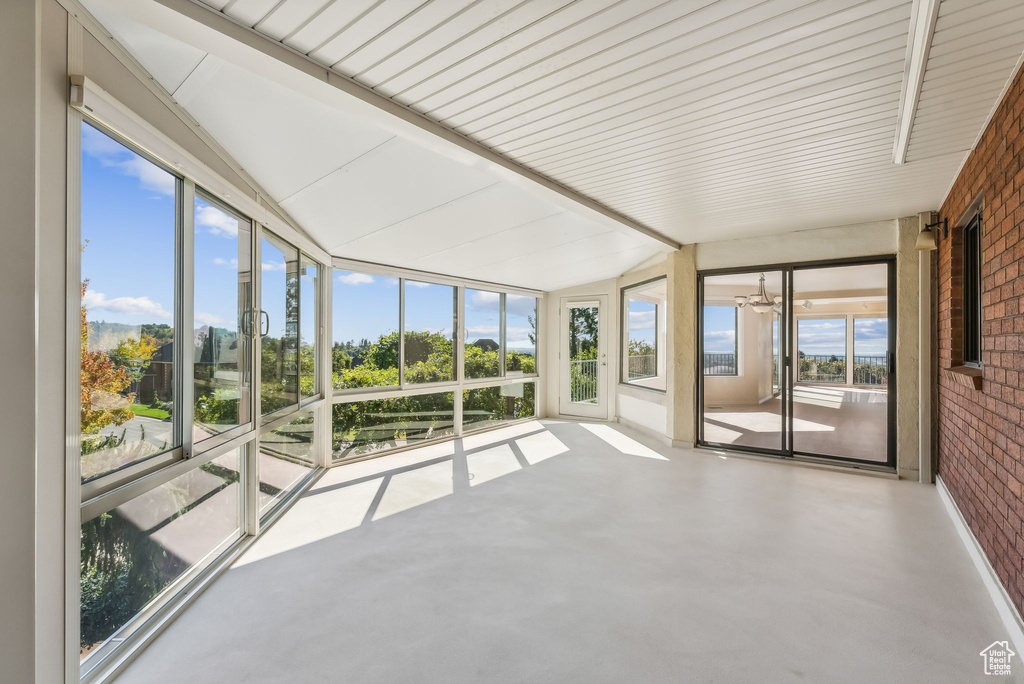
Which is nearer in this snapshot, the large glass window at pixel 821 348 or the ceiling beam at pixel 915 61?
the ceiling beam at pixel 915 61

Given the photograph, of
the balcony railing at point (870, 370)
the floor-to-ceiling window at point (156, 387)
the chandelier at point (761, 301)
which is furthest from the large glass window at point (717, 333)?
the floor-to-ceiling window at point (156, 387)

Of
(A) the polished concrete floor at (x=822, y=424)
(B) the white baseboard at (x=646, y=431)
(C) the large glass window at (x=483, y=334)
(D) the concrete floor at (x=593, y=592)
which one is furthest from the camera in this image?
(C) the large glass window at (x=483, y=334)

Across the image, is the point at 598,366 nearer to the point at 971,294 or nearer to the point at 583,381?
the point at 583,381

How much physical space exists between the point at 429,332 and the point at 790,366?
4256 millimetres

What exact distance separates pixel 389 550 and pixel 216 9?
2.78 metres

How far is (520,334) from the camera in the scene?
7344 millimetres

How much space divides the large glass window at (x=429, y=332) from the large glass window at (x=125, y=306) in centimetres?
343

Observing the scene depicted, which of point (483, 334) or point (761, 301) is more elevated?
point (761, 301)

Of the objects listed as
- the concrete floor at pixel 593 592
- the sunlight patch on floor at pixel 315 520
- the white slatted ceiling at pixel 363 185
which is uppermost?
the white slatted ceiling at pixel 363 185

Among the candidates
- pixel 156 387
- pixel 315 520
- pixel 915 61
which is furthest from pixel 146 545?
pixel 915 61

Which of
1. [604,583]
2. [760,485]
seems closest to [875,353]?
[760,485]

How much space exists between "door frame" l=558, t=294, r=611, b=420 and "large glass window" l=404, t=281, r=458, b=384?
2246mm

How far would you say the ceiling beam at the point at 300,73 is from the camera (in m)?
1.46

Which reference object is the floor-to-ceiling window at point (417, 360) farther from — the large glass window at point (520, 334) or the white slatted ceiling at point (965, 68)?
the white slatted ceiling at point (965, 68)
